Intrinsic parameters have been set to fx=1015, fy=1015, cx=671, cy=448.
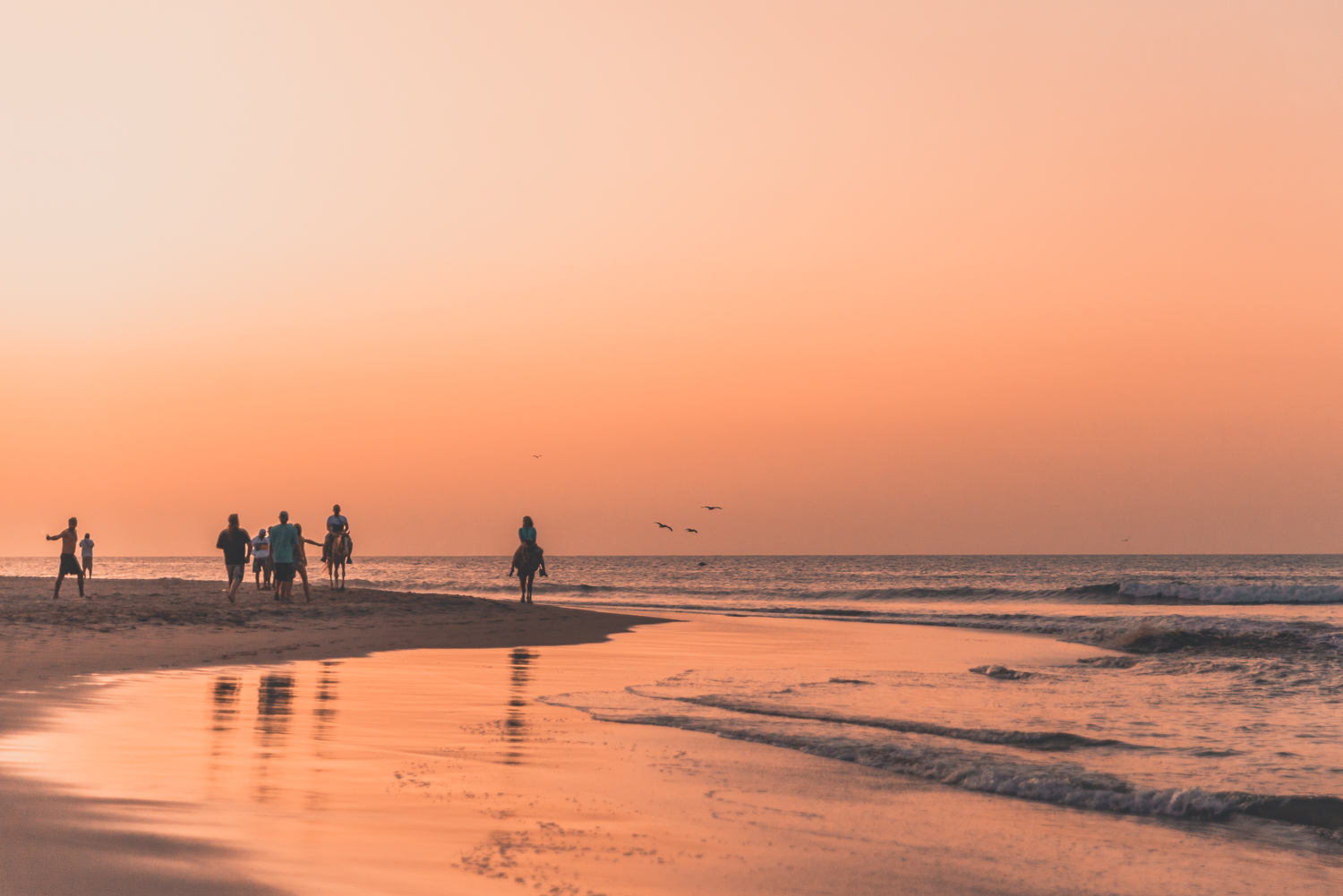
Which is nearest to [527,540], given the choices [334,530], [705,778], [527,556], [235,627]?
[527,556]

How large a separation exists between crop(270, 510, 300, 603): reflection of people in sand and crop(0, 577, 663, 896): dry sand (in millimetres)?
477

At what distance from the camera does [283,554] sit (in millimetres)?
23641

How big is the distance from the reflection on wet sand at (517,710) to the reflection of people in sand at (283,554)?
952 centimetres

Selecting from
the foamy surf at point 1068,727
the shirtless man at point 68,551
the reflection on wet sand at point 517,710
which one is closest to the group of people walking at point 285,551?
the shirtless man at point 68,551

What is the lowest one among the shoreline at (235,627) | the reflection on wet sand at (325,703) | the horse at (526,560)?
the shoreline at (235,627)

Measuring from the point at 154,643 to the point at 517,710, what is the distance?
8.68 meters

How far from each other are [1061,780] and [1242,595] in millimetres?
41868

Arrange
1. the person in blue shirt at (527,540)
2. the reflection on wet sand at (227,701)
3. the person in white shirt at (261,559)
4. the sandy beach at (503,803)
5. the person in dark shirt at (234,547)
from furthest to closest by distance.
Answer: the person in white shirt at (261,559)
the person in blue shirt at (527,540)
the person in dark shirt at (234,547)
the reflection on wet sand at (227,701)
the sandy beach at (503,803)

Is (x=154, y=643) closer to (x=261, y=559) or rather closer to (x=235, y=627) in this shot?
(x=235, y=627)

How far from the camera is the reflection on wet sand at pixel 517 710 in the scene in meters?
7.71

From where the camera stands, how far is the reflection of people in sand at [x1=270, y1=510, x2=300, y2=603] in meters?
23.6

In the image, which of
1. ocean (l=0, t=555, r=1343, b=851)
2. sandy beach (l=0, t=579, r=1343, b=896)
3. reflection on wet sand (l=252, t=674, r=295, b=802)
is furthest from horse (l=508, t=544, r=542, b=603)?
reflection on wet sand (l=252, t=674, r=295, b=802)

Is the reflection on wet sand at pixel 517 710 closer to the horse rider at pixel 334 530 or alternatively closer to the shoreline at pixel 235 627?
the shoreline at pixel 235 627

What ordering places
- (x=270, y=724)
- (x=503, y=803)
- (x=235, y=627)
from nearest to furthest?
(x=503, y=803), (x=270, y=724), (x=235, y=627)
